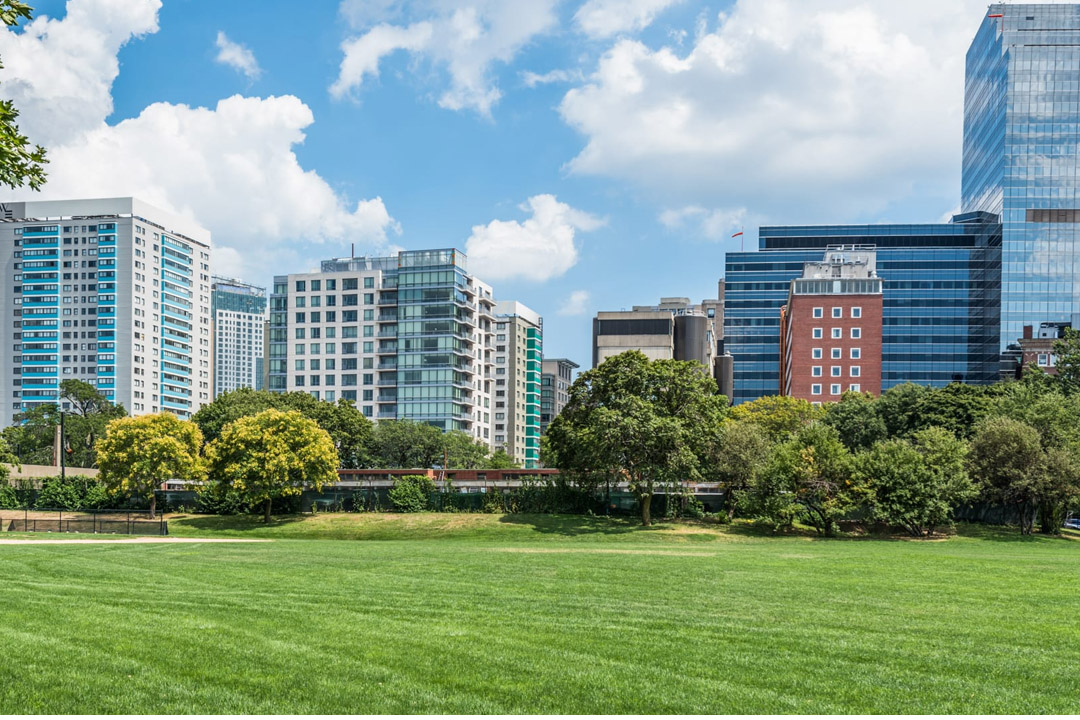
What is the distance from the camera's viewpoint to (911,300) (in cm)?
16200

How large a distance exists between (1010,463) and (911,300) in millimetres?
114142

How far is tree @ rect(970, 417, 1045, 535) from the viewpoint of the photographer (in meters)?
55.0

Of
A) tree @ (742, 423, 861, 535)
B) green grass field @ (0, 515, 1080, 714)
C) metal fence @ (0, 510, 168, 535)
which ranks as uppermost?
green grass field @ (0, 515, 1080, 714)

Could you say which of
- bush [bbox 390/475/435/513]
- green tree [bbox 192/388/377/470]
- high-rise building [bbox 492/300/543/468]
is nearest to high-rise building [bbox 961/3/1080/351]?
high-rise building [bbox 492/300/543/468]

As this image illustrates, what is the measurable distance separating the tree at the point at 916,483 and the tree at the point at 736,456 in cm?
783

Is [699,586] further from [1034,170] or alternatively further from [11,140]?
[1034,170]

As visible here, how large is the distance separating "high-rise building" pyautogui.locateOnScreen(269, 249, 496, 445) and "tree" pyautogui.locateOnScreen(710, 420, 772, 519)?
84.1m

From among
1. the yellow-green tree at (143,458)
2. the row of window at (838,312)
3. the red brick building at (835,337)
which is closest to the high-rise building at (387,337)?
the red brick building at (835,337)

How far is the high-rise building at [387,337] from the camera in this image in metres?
145

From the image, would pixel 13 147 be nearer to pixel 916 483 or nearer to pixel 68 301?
pixel 916 483

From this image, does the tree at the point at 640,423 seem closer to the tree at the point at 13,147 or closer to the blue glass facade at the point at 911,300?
the tree at the point at 13,147

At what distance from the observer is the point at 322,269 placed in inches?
6201

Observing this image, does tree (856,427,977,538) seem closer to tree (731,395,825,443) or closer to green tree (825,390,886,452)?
green tree (825,390,886,452)

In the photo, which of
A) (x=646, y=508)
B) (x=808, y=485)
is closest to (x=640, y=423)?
(x=646, y=508)
